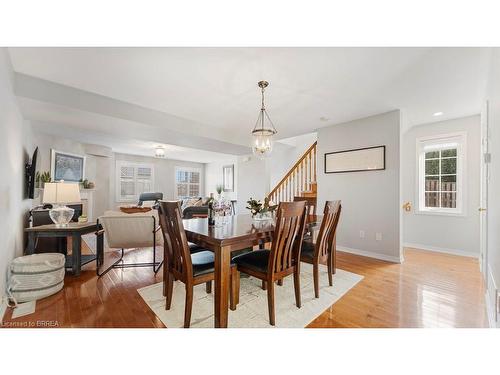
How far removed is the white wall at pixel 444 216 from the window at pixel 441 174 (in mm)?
88

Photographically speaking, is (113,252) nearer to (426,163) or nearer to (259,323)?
(259,323)

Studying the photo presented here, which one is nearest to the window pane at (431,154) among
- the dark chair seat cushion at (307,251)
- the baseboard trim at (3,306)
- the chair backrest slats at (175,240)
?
the dark chair seat cushion at (307,251)

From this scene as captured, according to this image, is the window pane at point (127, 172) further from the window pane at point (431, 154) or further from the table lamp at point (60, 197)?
the window pane at point (431, 154)

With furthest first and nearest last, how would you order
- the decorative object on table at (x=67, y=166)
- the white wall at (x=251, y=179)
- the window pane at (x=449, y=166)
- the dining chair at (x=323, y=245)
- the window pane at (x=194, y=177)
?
the window pane at (x=194, y=177), the white wall at (x=251, y=179), the decorative object on table at (x=67, y=166), the window pane at (x=449, y=166), the dining chair at (x=323, y=245)

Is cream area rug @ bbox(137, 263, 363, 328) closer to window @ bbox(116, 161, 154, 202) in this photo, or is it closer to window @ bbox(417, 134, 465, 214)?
window @ bbox(417, 134, 465, 214)

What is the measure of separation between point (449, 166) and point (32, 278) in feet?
19.5

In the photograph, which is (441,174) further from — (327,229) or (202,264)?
(202,264)

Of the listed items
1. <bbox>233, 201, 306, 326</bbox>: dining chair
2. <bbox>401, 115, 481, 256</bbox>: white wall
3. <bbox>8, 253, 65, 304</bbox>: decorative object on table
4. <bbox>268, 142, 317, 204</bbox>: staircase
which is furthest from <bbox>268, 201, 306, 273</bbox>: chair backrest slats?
<bbox>401, 115, 481, 256</bbox>: white wall

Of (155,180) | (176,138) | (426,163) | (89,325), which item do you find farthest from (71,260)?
(426,163)

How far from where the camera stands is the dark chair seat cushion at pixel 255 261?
1.74 meters

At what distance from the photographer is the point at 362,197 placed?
3.58 meters

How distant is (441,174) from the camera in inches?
149
